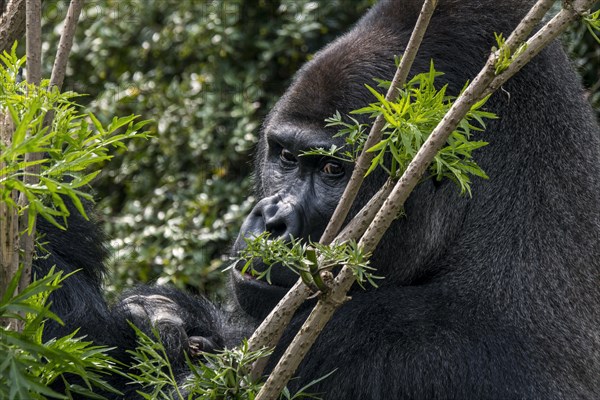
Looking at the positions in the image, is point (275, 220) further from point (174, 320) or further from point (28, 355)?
point (28, 355)

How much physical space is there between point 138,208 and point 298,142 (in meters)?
2.69

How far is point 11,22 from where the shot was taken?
109 inches

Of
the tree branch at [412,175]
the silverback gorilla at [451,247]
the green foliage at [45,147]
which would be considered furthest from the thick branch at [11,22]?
the tree branch at [412,175]

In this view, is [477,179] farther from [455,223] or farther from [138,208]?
[138,208]

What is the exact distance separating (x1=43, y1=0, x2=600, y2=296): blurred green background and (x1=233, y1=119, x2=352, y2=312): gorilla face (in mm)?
2018

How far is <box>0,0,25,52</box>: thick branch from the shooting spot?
108 inches

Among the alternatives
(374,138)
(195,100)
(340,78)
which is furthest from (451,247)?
(195,100)

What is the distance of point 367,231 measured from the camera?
2.13m

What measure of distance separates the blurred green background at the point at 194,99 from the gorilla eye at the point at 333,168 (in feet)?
7.12

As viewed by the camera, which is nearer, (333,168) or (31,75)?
(31,75)

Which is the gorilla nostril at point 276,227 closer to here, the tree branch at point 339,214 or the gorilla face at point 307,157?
the gorilla face at point 307,157

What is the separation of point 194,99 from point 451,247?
10.6 feet

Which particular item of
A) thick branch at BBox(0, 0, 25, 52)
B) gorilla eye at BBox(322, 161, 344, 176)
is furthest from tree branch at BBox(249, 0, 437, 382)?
thick branch at BBox(0, 0, 25, 52)

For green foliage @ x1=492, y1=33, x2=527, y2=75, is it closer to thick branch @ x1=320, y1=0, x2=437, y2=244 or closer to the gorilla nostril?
thick branch @ x1=320, y1=0, x2=437, y2=244
